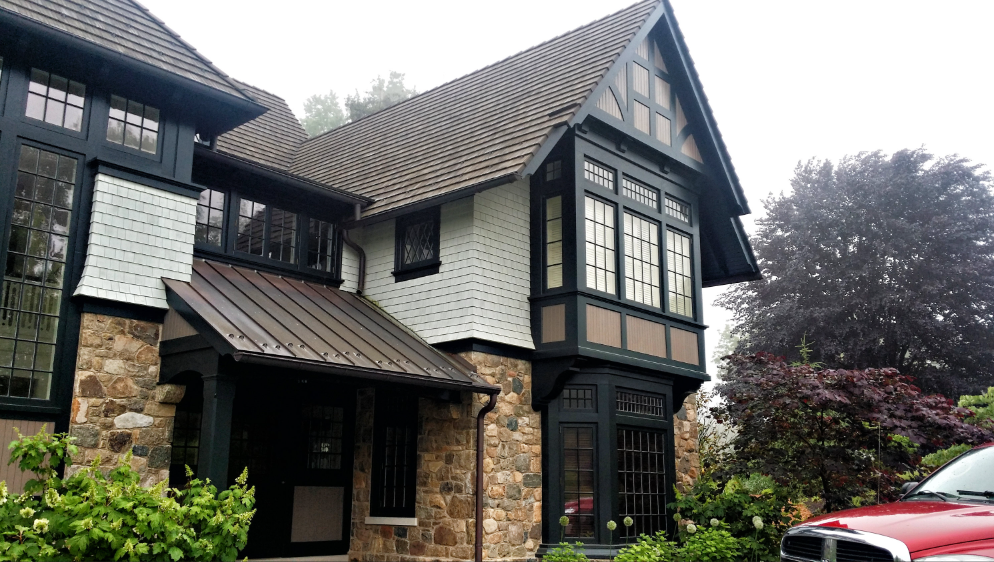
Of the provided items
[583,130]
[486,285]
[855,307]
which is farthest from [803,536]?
[855,307]

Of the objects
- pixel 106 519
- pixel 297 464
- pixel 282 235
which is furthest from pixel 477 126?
pixel 106 519

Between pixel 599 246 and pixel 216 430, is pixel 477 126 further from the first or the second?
pixel 216 430

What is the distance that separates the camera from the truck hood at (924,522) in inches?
194

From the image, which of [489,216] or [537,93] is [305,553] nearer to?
[489,216]

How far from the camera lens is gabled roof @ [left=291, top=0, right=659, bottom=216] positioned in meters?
11.5

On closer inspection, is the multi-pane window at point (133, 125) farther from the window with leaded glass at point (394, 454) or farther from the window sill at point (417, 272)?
the window with leaded glass at point (394, 454)

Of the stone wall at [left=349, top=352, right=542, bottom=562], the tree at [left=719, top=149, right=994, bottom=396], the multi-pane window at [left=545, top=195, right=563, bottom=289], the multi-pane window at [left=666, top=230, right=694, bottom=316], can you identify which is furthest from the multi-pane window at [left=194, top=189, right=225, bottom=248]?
the tree at [left=719, top=149, right=994, bottom=396]

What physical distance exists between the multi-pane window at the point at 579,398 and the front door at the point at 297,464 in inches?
131

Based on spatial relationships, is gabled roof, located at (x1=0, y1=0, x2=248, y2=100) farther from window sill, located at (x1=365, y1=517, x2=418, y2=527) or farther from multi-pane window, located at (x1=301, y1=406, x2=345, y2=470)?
window sill, located at (x1=365, y1=517, x2=418, y2=527)

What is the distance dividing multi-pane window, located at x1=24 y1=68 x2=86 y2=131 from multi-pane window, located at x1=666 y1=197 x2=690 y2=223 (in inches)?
350

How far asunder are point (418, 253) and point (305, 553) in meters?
4.71

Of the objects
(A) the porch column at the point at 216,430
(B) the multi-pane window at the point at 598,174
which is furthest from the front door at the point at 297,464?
(B) the multi-pane window at the point at 598,174

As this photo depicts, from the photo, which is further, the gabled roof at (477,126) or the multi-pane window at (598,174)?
the multi-pane window at (598,174)

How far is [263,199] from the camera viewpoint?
39.5 feet
